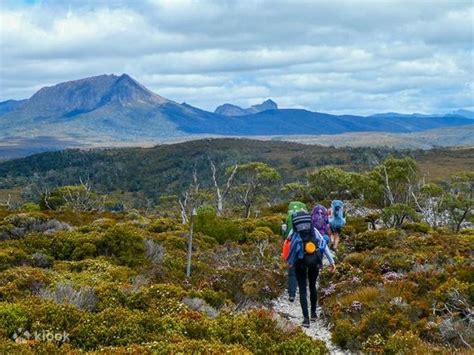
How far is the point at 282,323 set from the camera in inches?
393

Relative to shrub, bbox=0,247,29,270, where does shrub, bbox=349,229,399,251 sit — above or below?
below

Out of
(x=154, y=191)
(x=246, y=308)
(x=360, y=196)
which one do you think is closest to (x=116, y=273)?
(x=246, y=308)

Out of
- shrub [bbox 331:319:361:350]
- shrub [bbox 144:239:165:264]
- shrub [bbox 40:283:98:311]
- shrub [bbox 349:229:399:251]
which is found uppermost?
shrub [bbox 40:283:98:311]

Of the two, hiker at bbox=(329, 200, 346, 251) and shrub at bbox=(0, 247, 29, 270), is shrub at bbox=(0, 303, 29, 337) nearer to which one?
shrub at bbox=(0, 247, 29, 270)

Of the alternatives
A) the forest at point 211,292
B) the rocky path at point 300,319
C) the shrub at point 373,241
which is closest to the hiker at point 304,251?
the rocky path at point 300,319

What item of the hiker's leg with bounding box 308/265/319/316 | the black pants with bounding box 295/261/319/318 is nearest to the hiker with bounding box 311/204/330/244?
the hiker's leg with bounding box 308/265/319/316

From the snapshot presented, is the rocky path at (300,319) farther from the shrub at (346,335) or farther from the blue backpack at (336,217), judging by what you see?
the blue backpack at (336,217)

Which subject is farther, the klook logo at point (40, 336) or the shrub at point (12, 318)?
the shrub at point (12, 318)

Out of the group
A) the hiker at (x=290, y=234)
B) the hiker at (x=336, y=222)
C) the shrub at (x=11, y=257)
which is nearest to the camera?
the hiker at (x=290, y=234)

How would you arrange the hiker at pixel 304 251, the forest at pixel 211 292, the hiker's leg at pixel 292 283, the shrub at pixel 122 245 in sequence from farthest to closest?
the shrub at pixel 122 245, the hiker's leg at pixel 292 283, the hiker at pixel 304 251, the forest at pixel 211 292

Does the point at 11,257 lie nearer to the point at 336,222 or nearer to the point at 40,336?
the point at 40,336

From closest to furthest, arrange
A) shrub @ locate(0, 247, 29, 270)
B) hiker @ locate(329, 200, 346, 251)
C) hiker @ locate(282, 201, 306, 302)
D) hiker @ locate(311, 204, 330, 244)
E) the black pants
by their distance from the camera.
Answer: the black pants
hiker @ locate(282, 201, 306, 302)
hiker @ locate(311, 204, 330, 244)
shrub @ locate(0, 247, 29, 270)
hiker @ locate(329, 200, 346, 251)

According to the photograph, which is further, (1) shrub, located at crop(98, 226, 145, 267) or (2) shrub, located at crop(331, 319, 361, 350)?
(1) shrub, located at crop(98, 226, 145, 267)

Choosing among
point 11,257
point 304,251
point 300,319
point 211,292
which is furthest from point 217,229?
point 304,251
